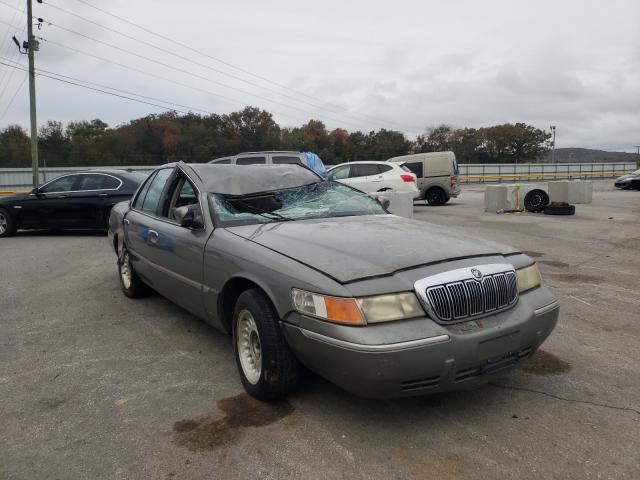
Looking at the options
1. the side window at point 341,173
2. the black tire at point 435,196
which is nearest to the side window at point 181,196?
the side window at point 341,173

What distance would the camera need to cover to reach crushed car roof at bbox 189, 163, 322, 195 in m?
4.08

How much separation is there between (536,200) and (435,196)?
405 cm

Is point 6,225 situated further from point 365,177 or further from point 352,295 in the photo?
point 352,295

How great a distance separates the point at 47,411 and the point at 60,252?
6619 mm

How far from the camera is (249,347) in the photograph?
321 centimetres

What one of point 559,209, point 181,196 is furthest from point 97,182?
point 559,209

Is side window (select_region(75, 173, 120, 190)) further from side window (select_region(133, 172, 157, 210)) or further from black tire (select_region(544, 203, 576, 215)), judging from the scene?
black tire (select_region(544, 203, 576, 215))

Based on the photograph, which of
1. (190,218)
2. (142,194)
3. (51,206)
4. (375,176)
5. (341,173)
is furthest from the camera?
(341,173)

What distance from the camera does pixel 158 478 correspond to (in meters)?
2.36

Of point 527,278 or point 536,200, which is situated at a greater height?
point 536,200

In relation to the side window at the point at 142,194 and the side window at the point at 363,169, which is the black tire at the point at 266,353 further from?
the side window at the point at 363,169

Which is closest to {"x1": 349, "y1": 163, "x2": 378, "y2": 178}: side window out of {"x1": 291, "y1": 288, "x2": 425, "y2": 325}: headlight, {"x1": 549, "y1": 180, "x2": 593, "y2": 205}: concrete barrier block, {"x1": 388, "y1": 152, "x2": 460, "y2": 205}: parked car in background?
{"x1": 388, "y1": 152, "x2": 460, "y2": 205}: parked car in background

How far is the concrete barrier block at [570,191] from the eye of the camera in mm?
15203

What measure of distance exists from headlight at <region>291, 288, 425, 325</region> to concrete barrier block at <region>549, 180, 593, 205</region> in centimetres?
1416
